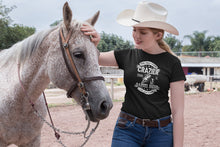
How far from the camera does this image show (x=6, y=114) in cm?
229

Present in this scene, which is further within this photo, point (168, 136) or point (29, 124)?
point (29, 124)

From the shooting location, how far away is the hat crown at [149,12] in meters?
1.98

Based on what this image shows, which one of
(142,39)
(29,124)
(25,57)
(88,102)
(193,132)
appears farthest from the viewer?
(193,132)

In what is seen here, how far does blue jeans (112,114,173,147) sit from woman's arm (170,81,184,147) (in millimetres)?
71

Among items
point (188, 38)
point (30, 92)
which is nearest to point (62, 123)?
point (30, 92)

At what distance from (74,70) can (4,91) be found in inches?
41.4

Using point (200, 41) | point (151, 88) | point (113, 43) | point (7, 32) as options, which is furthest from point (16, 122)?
point (200, 41)

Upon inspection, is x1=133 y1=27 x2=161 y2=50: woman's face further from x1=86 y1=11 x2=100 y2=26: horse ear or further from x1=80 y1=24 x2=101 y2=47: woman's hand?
x1=86 y1=11 x2=100 y2=26: horse ear

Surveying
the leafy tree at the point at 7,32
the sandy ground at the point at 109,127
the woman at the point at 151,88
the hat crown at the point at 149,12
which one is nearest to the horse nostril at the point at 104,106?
the woman at the point at 151,88

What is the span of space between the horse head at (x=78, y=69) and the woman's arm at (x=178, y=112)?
23.6 inches

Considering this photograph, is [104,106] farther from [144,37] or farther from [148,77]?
[144,37]

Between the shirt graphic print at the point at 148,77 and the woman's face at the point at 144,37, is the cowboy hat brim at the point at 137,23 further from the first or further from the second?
the shirt graphic print at the point at 148,77

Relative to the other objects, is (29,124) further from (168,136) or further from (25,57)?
(168,136)

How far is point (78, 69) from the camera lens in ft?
6.09
